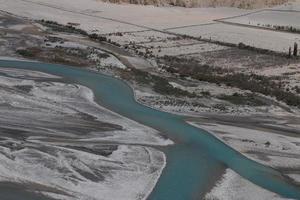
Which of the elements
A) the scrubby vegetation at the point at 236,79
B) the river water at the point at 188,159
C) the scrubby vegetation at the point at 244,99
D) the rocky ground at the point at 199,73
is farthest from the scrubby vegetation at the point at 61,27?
the scrubby vegetation at the point at 244,99

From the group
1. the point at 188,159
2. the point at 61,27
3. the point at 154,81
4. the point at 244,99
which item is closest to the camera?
the point at 188,159

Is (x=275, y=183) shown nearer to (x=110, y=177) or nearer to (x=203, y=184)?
(x=203, y=184)

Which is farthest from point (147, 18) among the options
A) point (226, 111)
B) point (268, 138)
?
point (268, 138)

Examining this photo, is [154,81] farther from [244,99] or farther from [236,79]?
[244,99]

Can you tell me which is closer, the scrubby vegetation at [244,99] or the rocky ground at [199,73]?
the rocky ground at [199,73]

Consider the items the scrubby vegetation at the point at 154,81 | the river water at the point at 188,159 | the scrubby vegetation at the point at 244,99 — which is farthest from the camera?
the scrubby vegetation at the point at 154,81

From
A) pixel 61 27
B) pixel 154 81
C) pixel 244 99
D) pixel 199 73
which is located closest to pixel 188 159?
pixel 244 99

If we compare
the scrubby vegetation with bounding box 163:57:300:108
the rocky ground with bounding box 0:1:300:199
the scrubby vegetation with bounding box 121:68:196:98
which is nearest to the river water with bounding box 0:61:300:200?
the rocky ground with bounding box 0:1:300:199

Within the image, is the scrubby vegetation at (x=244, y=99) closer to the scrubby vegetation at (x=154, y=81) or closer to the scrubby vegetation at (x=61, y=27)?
the scrubby vegetation at (x=154, y=81)

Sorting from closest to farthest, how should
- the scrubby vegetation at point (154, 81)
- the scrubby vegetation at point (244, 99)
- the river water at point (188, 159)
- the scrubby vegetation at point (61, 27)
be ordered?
the river water at point (188, 159)
the scrubby vegetation at point (244, 99)
the scrubby vegetation at point (154, 81)
the scrubby vegetation at point (61, 27)
